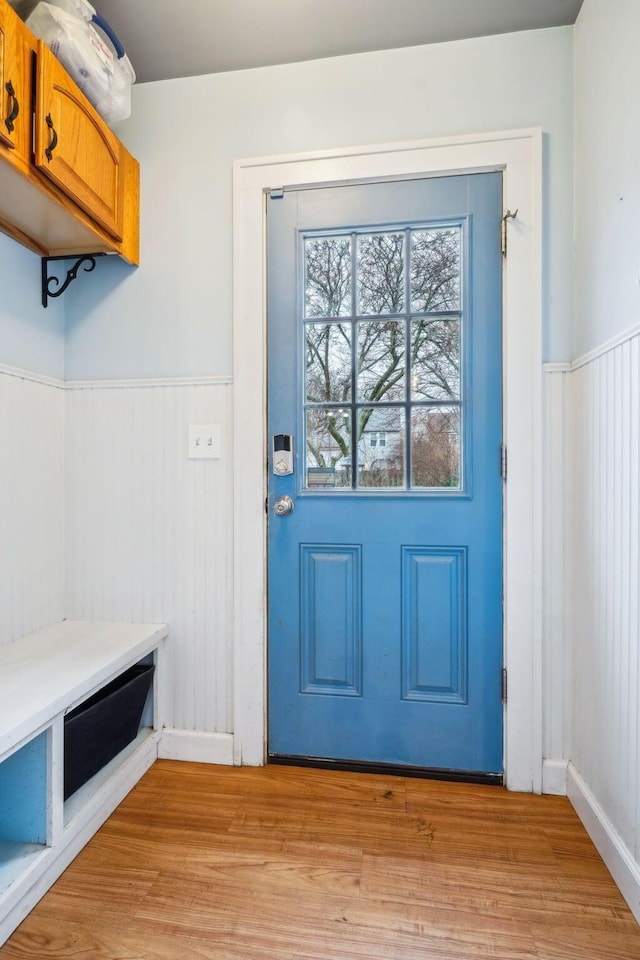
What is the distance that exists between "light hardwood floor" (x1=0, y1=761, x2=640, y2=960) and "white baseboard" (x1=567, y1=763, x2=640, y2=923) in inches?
1.0

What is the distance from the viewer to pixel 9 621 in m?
Answer: 1.51

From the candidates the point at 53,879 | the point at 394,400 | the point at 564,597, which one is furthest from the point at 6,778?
the point at 564,597

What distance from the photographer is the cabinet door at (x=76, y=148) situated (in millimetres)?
1221

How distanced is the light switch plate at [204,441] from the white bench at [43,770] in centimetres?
65

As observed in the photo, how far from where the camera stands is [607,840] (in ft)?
4.04

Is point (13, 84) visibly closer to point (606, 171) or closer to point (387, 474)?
point (387, 474)

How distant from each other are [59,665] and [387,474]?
3.75 ft

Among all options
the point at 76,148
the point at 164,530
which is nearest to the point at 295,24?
the point at 76,148

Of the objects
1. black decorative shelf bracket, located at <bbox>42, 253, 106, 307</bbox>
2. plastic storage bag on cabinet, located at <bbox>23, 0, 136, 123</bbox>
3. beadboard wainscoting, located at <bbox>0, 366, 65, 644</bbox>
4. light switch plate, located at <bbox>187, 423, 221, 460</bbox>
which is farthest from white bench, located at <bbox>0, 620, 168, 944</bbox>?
plastic storage bag on cabinet, located at <bbox>23, 0, 136, 123</bbox>

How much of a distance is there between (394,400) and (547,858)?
53.4 inches

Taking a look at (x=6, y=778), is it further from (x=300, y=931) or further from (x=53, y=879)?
(x=300, y=931)

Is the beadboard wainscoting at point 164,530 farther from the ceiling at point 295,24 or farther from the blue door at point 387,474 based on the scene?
the ceiling at point 295,24

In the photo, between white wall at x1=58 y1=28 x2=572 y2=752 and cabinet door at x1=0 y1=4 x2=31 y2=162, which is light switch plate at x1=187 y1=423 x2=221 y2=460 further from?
cabinet door at x1=0 y1=4 x2=31 y2=162

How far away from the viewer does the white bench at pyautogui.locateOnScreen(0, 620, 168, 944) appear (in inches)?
42.5
